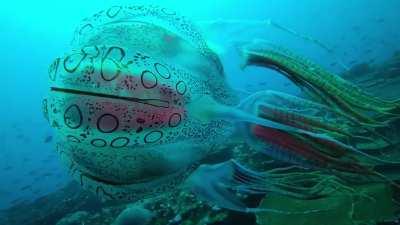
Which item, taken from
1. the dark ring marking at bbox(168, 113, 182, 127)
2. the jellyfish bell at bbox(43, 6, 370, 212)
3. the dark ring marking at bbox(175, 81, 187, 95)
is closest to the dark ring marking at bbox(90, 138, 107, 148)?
the jellyfish bell at bbox(43, 6, 370, 212)

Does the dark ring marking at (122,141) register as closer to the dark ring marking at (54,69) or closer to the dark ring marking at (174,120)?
the dark ring marking at (174,120)

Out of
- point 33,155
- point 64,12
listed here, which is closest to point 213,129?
point 64,12

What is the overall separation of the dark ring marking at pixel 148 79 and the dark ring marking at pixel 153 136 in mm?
235

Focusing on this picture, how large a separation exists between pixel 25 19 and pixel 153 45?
149 feet

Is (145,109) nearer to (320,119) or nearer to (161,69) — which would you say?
(161,69)

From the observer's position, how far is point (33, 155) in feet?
179

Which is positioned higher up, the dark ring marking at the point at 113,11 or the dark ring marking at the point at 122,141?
the dark ring marking at the point at 113,11

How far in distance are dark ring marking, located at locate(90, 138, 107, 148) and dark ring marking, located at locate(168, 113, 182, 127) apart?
0.34 metres

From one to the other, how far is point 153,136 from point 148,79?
0.96ft

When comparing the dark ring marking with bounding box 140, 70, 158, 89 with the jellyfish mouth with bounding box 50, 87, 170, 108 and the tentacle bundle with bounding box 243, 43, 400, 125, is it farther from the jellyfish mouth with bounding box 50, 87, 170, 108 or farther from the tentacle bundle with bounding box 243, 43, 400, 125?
the tentacle bundle with bounding box 243, 43, 400, 125

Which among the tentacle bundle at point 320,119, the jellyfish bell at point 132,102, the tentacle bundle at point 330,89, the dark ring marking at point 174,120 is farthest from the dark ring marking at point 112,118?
the tentacle bundle at point 330,89

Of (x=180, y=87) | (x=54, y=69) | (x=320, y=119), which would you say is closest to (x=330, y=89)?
(x=320, y=119)

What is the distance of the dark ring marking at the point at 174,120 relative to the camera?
2020 millimetres

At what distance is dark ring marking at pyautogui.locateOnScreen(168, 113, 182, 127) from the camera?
2.02 m
